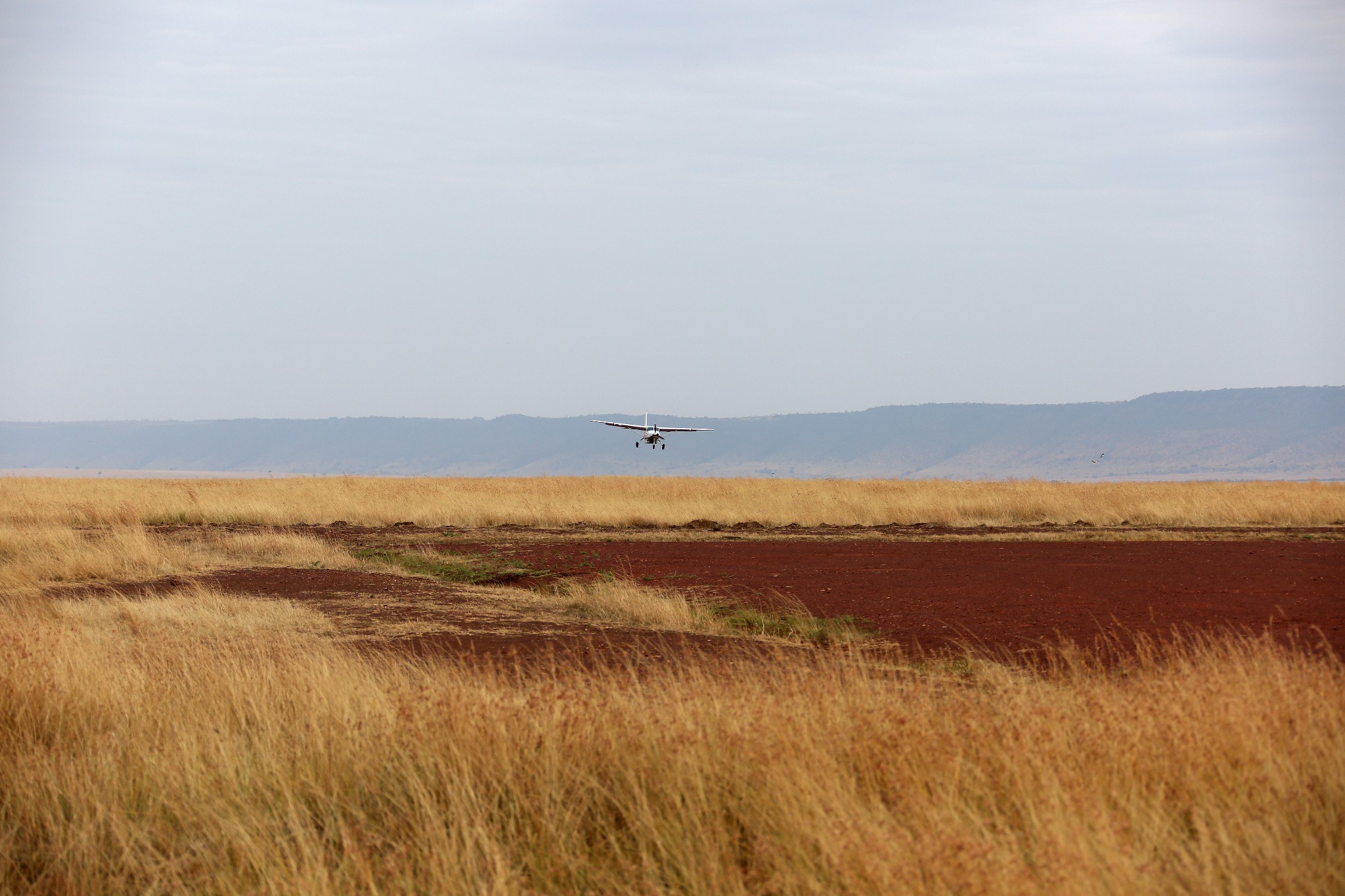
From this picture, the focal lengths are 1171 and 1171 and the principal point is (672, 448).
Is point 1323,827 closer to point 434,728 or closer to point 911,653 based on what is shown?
point 434,728

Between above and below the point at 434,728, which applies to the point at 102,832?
below

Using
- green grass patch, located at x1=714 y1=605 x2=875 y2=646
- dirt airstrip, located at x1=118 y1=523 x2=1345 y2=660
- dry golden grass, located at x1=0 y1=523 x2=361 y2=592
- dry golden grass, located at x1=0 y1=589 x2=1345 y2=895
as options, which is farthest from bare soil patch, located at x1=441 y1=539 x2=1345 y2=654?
dry golden grass, located at x1=0 y1=589 x2=1345 y2=895

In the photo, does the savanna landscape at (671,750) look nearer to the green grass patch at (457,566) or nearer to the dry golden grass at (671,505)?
the green grass patch at (457,566)

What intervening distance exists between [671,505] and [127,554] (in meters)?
17.3

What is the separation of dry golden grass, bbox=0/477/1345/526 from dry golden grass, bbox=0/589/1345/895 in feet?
80.9

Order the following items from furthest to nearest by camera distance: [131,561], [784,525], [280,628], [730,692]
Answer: [784,525]
[131,561]
[280,628]
[730,692]

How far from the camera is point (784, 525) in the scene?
32031 millimetres

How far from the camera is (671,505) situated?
113 feet

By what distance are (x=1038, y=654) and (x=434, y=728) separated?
6715mm

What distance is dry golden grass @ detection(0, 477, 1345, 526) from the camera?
31.7 m

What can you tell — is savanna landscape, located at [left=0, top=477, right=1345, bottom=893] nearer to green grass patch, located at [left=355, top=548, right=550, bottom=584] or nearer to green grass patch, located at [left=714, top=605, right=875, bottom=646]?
green grass patch, located at [left=714, top=605, right=875, bottom=646]

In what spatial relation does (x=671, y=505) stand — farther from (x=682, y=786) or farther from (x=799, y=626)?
(x=682, y=786)

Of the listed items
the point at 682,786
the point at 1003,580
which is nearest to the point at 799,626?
the point at 1003,580

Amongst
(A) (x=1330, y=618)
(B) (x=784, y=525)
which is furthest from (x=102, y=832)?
(B) (x=784, y=525)
